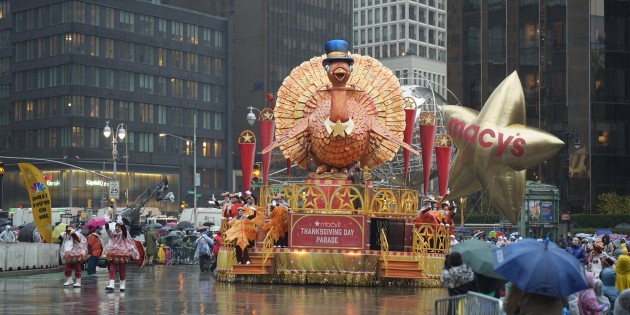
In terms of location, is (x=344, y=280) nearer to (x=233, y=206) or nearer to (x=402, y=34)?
(x=233, y=206)

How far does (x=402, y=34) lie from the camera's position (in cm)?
16450

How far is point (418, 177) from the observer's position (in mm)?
47344

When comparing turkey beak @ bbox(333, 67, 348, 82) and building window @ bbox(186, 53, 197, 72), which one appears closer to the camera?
turkey beak @ bbox(333, 67, 348, 82)

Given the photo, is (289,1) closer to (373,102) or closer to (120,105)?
(120,105)

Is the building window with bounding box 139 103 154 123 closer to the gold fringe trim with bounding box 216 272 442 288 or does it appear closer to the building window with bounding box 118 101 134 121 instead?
the building window with bounding box 118 101 134 121

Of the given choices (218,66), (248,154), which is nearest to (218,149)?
(218,66)

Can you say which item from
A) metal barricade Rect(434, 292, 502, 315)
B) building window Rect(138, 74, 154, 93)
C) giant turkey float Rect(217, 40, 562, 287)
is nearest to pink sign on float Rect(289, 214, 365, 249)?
giant turkey float Rect(217, 40, 562, 287)

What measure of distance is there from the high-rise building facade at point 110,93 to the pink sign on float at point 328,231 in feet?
255

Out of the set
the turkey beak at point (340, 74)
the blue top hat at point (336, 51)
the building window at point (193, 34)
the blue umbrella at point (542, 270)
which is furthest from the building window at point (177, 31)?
the blue umbrella at point (542, 270)

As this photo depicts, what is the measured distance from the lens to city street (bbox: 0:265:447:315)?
20.5 metres

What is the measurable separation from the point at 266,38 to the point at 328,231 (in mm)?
107936

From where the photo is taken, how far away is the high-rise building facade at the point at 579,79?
220 ft

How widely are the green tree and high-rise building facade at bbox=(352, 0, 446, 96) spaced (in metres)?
93.8

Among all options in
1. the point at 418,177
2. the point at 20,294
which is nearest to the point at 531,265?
the point at 20,294
